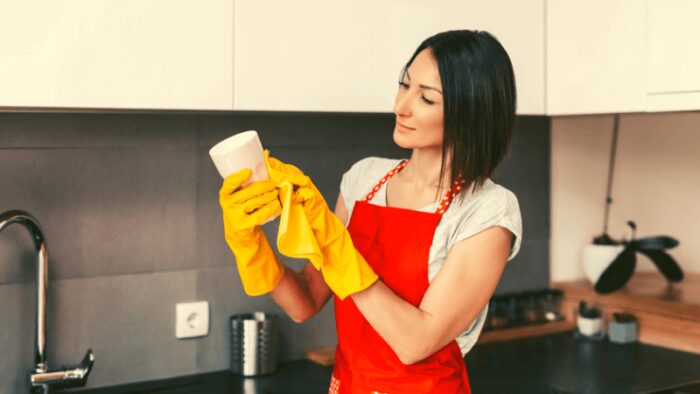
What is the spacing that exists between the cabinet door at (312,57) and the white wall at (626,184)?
0.92m

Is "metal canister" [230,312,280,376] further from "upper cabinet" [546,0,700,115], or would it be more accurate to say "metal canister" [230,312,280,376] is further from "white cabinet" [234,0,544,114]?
"upper cabinet" [546,0,700,115]

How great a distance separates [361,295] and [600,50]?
1031mm

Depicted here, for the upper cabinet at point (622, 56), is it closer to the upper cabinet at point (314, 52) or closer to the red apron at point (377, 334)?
the upper cabinet at point (314, 52)

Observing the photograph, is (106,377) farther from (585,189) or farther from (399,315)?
(585,189)

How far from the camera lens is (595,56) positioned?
212cm

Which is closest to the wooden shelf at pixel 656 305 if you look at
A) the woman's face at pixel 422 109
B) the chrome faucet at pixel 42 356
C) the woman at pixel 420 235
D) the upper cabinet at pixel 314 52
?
the upper cabinet at pixel 314 52

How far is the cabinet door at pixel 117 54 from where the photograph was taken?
1.50 m

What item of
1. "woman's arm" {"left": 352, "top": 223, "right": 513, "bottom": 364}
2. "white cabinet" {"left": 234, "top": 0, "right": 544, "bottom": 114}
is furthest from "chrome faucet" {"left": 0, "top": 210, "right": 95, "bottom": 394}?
"woman's arm" {"left": 352, "top": 223, "right": 513, "bottom": 364}

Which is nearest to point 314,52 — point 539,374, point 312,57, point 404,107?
point 312,57

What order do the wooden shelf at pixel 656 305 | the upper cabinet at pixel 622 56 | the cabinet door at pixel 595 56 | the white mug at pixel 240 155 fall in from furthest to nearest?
the wooden shelf at pixel 656 305 → the cabinet door at pixel 595 56 → the upper cabinet at pixel 622 56 → the white mug at pixel 240 155

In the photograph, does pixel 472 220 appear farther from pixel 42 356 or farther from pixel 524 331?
pixel 524 331

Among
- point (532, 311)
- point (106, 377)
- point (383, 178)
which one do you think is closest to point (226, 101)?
point (383, 178)

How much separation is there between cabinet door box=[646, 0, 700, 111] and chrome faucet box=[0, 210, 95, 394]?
1328 mm

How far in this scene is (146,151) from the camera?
1967 millimetres
